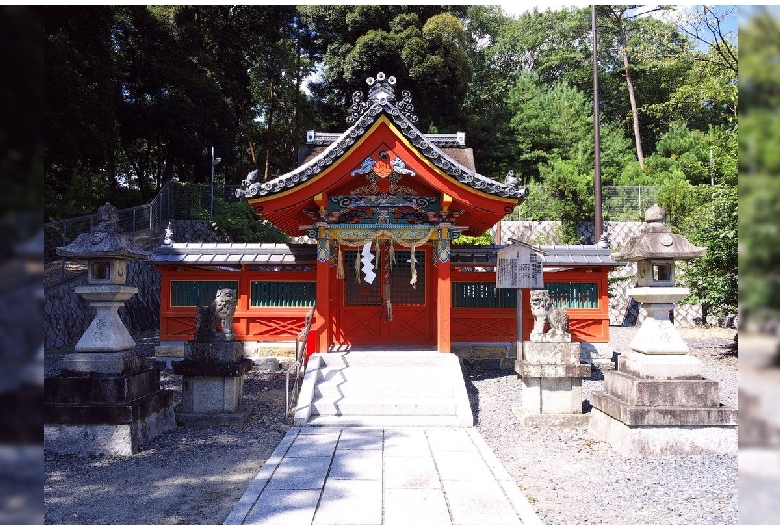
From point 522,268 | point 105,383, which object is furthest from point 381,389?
point 105,383

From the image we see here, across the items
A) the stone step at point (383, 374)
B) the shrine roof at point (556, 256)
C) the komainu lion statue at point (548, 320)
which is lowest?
the stone step at point (383, 374)

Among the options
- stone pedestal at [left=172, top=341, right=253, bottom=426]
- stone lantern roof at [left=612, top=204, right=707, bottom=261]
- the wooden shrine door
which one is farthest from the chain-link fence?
stone pedestal at [left=172, top=341, right=253, bottom=426]

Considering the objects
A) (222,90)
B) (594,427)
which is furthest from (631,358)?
(222,90)

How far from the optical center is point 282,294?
11570 mm

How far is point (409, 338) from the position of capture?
11.5 m

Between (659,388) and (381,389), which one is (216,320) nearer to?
(381,389)

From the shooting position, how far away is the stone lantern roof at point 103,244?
6.95 m

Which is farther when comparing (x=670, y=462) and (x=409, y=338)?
(x=409, y=338)

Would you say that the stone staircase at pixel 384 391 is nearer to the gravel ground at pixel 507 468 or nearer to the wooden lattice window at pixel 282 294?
the gravel ground at pixel 507 468

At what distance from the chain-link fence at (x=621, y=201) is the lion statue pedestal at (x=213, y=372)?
16985mm

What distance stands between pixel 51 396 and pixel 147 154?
892 inches

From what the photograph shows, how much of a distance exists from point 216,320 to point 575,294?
788cm

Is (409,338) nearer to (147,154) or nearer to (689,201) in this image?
(689,201)

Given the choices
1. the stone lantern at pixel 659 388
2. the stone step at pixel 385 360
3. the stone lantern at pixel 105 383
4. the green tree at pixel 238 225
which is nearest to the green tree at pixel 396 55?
the green tree at pixel 238 225
